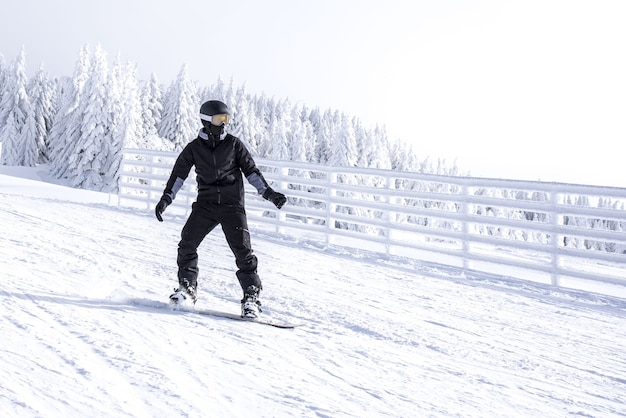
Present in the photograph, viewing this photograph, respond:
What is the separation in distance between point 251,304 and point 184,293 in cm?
58

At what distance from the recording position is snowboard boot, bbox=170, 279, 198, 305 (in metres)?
4.70

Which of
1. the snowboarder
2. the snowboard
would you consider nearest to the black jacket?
the snowboarder

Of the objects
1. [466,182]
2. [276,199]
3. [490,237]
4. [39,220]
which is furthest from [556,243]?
[39,220]

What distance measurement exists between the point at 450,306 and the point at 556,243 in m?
2.92

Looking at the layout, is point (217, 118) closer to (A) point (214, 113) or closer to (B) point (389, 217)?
(A) point (214, 113)

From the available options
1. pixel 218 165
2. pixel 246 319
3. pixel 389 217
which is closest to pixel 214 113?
pixel 218 165

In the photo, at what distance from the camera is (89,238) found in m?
8.37

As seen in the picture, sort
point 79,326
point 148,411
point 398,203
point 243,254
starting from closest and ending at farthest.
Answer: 1. point 148,411
2. point 79,326
3. point 243,254
4. point 398,203

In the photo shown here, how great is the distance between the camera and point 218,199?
477 centimetres

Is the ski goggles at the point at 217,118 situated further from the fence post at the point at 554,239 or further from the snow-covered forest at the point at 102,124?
the snow-covered forest at the point at 102,124

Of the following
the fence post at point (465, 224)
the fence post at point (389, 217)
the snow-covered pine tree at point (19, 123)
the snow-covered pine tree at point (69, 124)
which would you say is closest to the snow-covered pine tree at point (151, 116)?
the snow-covered pine tree at point (69, 124)

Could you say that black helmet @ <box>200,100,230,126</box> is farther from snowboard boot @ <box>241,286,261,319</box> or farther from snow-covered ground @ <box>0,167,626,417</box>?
snow-covered ground @ <box>0,167,626,417</box>

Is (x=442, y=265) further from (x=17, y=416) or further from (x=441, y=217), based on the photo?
(x=17, y=416)

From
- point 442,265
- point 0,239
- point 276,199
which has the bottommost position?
point 442,265
